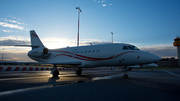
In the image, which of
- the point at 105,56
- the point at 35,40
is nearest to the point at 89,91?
the point at 105,56

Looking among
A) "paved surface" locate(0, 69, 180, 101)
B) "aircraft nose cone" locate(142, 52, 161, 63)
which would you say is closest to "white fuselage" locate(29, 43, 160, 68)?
"aircraft nose cone" locate(142, 52, 161, 63)

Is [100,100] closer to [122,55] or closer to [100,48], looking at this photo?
[122,55]

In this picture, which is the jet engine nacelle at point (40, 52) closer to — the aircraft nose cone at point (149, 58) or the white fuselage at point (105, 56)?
the white fuselage at point (105, 56)

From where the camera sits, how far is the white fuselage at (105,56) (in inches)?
459

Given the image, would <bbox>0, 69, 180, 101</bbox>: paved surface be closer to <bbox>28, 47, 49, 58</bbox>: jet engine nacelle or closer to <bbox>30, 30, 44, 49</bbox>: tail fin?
<bbox>28, 47, 49, 58</bbox>: jet engine nacelle

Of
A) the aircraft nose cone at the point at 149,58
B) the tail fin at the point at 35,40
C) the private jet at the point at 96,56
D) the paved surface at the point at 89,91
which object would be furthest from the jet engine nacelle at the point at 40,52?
the aircraft nose cone at the point at 149,58

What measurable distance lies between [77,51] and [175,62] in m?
127

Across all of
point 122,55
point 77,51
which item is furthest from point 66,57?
point 122,55

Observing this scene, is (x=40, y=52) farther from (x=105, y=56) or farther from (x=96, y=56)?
(x=105, y=56)

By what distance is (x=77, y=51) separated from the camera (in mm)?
16250

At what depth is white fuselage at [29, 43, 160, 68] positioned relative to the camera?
1165 cm

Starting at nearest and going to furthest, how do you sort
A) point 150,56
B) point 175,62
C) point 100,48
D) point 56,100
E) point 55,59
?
1. point 56,100
2. point 150,56
3. point 100,48
4. point 55,59
5. point 175,62

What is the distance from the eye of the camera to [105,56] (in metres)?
13.6

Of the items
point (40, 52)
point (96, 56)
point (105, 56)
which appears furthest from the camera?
point (40, 52)
